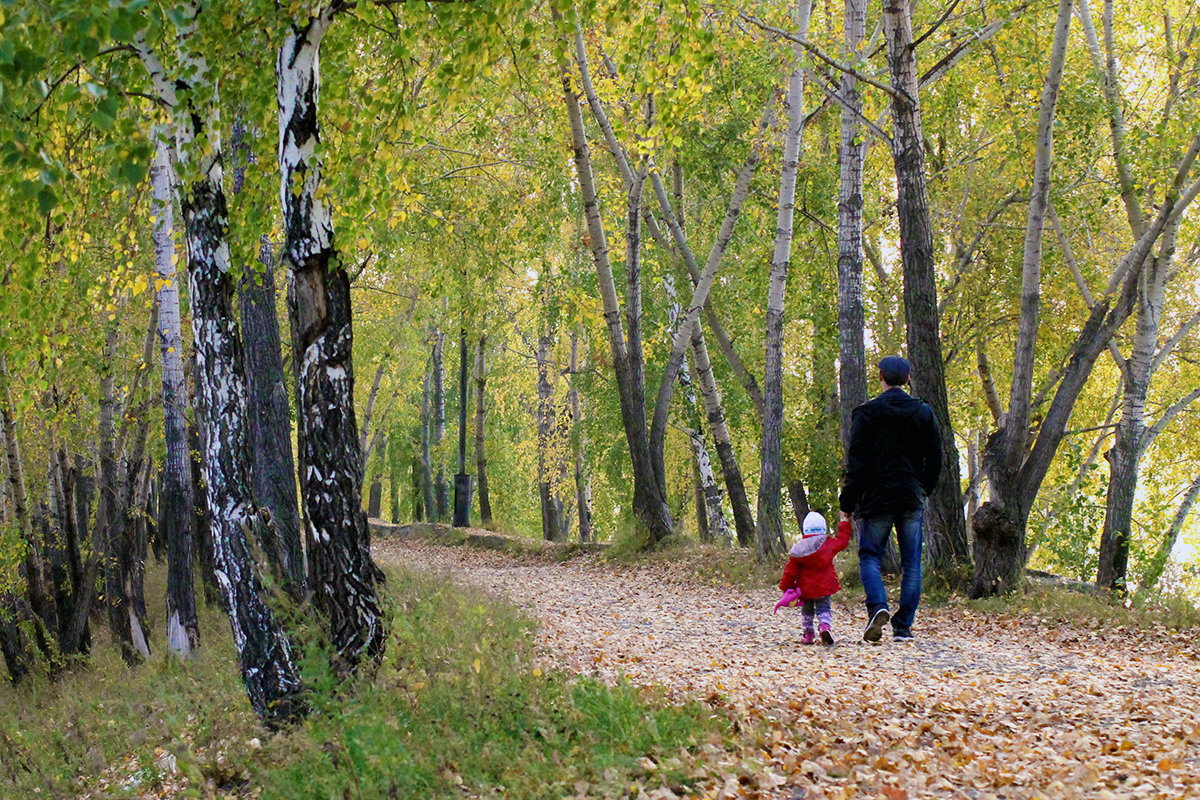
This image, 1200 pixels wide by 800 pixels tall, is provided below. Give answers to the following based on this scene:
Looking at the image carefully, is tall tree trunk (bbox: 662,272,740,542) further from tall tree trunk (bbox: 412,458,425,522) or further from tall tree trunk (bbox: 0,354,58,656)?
tall tree trunk (bbox: 412,458,425,522)

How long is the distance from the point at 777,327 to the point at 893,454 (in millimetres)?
6217

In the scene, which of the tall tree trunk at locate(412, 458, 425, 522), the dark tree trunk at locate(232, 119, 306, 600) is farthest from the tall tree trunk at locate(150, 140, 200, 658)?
the tall tree trunk at locate(412, 458, 425, 522)

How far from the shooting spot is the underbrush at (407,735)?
4.89 m

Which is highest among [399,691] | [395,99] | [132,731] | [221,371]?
[395,99]

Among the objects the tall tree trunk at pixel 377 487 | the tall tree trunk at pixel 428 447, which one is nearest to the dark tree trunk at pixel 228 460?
the tall tree trunk at pixel 428 447

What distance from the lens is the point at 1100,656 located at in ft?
25.8

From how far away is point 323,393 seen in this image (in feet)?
20.8

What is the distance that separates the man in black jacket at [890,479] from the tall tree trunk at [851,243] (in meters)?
4.18

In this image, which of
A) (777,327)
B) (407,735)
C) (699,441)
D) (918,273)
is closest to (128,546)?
(777,327)

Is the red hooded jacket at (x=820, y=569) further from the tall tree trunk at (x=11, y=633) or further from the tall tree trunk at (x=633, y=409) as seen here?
the tall tree trunk at (x=11, y=633)

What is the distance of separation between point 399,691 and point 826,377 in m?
13.3

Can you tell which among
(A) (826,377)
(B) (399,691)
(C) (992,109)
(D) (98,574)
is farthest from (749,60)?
(D) (98,574)

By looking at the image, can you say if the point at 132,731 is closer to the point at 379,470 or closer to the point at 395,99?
the point at 395,99

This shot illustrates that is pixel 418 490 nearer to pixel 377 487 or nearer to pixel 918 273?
pixel 377 487
